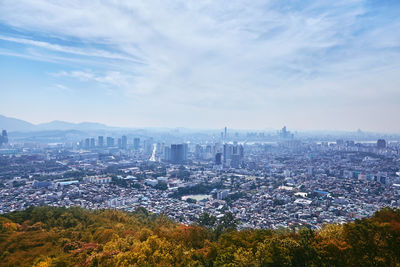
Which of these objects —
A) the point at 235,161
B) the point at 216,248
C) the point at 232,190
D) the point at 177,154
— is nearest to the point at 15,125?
the point at 177,154

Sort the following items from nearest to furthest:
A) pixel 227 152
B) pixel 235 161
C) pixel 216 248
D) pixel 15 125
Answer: pixel 216 248 → pixel 235 161 → pixel 227 152 → pixel 15 125

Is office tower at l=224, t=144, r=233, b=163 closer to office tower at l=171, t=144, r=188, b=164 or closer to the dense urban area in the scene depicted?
the dense urban area

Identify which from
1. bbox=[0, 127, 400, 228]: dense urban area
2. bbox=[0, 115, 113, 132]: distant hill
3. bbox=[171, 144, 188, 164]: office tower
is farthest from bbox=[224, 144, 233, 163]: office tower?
bbox=[0, 115, 113, 132]: distant hill

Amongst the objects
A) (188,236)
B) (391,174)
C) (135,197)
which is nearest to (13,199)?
(135,197)

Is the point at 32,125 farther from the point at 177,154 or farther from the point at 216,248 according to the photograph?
the point at 216,248

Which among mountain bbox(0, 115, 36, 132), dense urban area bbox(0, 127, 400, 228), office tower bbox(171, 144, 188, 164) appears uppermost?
mountain bbox(0, 115, 36, 132)

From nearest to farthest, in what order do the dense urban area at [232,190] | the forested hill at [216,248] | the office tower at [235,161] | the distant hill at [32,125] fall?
the forested hill at [216,248], the dense urban area at [232,190], the office tower at [235,161], the distant hill at [32,125]

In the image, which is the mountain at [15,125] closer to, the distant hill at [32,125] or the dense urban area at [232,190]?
the distant hill at [32,125]

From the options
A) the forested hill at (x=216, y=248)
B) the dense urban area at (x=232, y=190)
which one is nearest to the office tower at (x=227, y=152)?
the dense urban area at (x=232, y=190)
